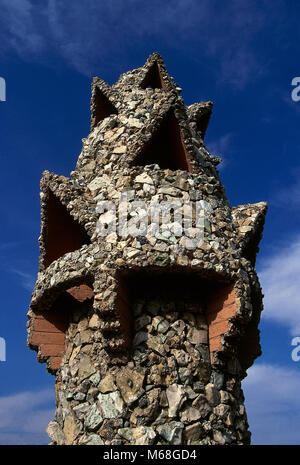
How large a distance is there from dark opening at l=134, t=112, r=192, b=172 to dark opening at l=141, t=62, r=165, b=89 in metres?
1.69

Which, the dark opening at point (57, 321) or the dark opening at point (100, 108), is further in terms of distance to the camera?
the dark opening at point (100, 108)

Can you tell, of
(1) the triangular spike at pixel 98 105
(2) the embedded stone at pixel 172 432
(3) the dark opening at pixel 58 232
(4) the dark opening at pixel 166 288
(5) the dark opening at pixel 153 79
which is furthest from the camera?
(1) the triangular spike at pixel 98 105

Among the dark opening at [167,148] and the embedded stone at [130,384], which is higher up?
the dark opening at [167,148]

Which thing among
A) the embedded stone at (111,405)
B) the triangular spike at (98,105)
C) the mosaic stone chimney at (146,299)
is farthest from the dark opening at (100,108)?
the embedded stone at (111,405)

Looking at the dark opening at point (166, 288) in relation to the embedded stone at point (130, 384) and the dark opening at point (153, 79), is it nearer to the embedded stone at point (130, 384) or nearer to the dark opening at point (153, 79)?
the embedded stone at point (130, 384)

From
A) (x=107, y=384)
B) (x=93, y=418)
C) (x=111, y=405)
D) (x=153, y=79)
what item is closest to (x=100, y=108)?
(x=153, y=79)

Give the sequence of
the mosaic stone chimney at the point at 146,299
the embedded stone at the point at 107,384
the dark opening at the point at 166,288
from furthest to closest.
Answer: the dark opening at the point at 166,288
the embedded stone at the point at 107,384
the mosaic stone chimney at the point at 146,299

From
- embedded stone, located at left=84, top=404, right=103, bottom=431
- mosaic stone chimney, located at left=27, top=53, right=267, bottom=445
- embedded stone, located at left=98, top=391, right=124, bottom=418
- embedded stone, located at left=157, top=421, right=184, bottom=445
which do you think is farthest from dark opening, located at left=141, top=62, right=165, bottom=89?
embedded stone, located at left=157, top=421, right=184, bottom=445

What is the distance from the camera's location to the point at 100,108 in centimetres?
1066

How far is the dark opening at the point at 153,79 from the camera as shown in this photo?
10.0 m

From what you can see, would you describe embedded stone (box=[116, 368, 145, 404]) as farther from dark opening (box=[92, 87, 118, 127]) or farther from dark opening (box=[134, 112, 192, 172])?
dark opening (box=[92, 87, 118, 127])

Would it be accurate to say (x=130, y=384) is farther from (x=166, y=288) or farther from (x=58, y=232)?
(x=58, y=232)

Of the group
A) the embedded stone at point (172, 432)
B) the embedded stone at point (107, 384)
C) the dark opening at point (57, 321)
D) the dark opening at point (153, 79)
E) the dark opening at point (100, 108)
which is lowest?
the embedded stone at point (172, 432)

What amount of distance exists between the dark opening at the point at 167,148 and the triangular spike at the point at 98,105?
2151 mm
